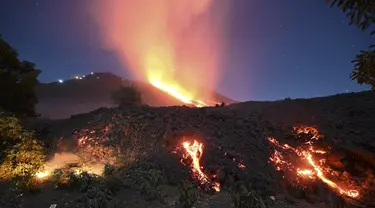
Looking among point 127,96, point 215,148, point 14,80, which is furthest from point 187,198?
point 127,96

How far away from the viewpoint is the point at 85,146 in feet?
61.7

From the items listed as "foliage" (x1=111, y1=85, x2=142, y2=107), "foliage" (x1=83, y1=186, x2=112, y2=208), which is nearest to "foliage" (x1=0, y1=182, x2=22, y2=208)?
"foliage" (x1=83, y1=186, x2=112, y2=208)

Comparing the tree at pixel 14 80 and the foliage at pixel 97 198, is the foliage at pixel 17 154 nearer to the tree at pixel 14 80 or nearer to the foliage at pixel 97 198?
the foliage at pixel 97 198

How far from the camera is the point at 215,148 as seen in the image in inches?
663

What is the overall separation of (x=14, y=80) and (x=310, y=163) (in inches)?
972

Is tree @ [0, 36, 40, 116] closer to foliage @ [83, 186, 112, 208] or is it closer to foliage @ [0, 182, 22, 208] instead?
foliage @ [0, 182, 22, 208]

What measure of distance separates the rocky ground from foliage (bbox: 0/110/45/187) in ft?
3.46

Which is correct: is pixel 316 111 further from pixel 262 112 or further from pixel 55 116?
pixel 55 116

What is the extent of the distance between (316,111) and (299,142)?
633 cm

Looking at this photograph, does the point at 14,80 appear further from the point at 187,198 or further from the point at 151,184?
the point at 187,198

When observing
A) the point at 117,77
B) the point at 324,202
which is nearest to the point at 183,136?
the point at 324,202

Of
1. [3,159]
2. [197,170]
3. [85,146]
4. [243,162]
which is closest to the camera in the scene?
[3,159]

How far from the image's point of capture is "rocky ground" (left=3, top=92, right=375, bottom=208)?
36.7 feet

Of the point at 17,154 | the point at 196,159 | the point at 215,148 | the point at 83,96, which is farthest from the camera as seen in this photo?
the point at 83,96
